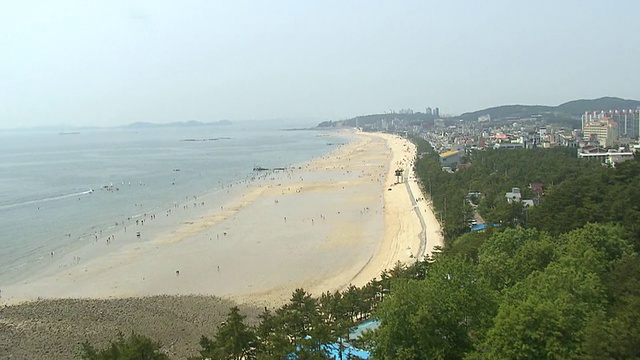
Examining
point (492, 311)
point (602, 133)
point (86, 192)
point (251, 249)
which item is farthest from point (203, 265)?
point (602, 133)

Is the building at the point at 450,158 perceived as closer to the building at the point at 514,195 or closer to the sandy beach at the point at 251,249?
the sandy beach at the point at 251,249

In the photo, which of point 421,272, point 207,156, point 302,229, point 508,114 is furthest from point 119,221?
point 508,114

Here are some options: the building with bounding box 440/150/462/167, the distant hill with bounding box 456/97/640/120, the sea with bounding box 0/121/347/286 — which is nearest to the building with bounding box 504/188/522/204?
the sea with bounding box 0/121/347/286

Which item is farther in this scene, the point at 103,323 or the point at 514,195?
the point at 514,195

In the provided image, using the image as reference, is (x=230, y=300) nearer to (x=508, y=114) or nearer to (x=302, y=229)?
(x=302, y=229)

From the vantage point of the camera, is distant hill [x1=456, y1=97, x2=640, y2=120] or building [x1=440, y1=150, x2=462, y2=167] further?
distant hill [x1=456, y1=97, x2=640, y2=120]

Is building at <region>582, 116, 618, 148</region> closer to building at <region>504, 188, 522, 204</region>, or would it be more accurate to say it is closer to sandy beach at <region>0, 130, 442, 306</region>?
sandy beach at <region>0, 130, 442, 306</region>

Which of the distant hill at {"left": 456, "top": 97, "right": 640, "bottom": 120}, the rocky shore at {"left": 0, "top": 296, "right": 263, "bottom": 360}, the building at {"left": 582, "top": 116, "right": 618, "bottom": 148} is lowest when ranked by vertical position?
the rocky shore at {"left": 0, "top": 296, "right": 263, "bottom": 360}

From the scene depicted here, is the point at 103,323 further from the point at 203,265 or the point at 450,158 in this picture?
the point at 450,158
